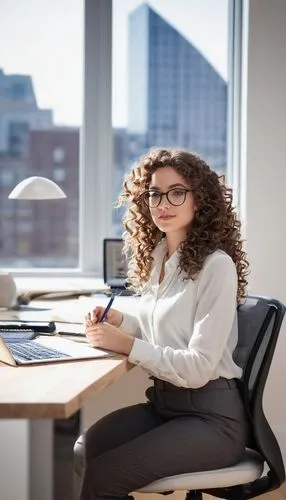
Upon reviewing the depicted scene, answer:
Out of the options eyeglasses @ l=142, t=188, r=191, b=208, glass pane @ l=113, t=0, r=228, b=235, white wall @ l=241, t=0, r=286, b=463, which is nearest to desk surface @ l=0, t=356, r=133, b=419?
eyeglasses @ l=142, t=188, r=191, b=208

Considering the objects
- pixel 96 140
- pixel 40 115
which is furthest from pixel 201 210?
pixel 40 115

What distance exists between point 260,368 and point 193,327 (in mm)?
189

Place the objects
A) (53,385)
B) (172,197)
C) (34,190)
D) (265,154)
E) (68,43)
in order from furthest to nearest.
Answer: (68,43)
(265,154)
(34,190)
(172,197)
(53,385)

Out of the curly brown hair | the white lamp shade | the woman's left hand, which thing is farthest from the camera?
the white lamp shade

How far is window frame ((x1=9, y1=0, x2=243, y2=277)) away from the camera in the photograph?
3.39 metres

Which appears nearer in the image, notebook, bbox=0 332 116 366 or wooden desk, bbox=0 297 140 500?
wooden desk, bbox=0 297 140 500

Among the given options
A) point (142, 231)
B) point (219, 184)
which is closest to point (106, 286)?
point (142, 231)

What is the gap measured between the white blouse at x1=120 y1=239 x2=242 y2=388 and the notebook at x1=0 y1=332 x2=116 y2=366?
0.12 meters

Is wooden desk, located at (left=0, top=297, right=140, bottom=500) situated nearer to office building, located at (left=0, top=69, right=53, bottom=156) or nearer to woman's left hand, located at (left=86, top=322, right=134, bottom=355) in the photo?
woman's left hand, located at (left=86, top=322, right=134, bottom=355)

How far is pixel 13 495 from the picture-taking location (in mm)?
1695

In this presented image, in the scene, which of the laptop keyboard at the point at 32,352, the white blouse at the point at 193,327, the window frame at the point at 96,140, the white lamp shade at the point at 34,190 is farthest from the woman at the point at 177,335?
the window frame at the point at 96,140

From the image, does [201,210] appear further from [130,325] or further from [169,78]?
[169,78]

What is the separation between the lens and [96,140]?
3.46 m

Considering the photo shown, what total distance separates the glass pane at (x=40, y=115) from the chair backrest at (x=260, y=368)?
5.45 ft
